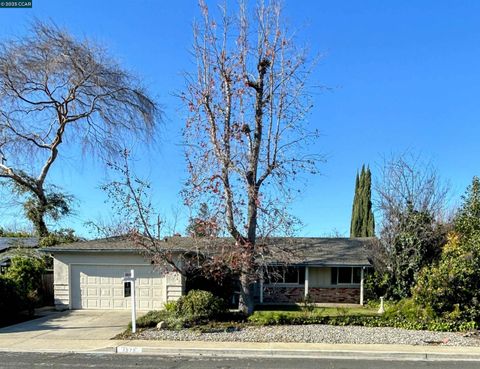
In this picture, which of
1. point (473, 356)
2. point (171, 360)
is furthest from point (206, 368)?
point (473, 356)

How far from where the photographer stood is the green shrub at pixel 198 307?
12.9 meters

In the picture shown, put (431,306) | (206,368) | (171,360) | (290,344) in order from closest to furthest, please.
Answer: (206,368), (171,360), (290,344), (431,306)

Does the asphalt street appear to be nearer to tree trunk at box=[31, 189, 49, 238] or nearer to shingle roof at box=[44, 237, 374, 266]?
shingle roof at box=[44, 237, 374, 266]

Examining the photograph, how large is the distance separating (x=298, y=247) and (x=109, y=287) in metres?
10.6

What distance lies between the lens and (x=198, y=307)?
13000 mm

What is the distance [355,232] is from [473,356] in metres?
28.7

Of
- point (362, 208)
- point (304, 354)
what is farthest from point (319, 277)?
point (362, 208)

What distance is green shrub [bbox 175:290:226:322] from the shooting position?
12.9 meters

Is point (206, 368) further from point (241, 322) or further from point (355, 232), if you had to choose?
point (355, 232)

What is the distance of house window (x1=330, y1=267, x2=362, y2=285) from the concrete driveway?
11.0m

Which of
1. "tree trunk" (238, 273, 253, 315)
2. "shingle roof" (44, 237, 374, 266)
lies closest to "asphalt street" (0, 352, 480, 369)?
"tree trunk" (238, 273, 253, 315)

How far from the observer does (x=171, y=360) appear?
30.3 feet

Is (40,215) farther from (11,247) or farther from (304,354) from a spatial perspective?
(304,354)

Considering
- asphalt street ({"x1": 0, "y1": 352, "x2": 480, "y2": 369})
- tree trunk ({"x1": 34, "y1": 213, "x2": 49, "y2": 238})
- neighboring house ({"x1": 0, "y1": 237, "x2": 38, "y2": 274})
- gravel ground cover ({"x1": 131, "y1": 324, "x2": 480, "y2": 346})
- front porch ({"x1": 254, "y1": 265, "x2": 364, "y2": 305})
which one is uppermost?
tree trunk ({"x1": 34, "y1": 213, "x2": 49, "y2": 238})
